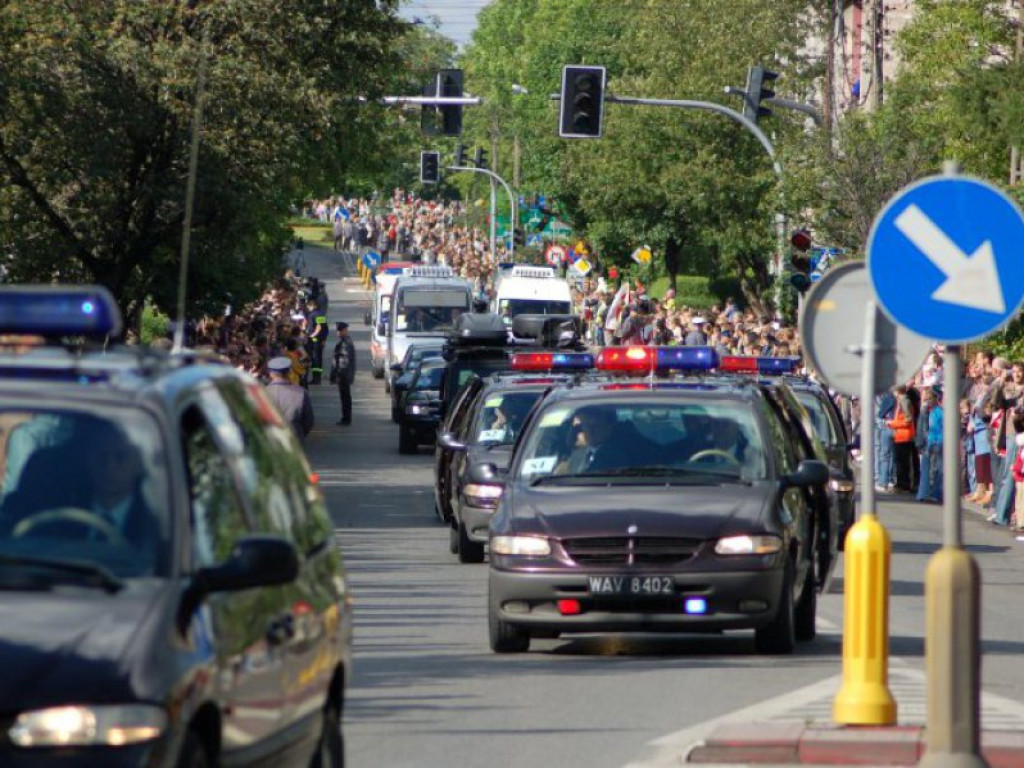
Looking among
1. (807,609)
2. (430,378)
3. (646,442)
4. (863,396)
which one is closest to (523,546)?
(646,442)

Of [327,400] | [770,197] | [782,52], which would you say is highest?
[782,52]

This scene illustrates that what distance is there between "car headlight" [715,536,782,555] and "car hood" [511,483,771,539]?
0.15ft

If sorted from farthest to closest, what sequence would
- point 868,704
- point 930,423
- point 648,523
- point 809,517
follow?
point 930,423 → point 809,517 → point 648,523 → point 868,704

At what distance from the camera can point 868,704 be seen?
10.8 meters

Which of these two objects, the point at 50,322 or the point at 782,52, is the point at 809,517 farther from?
the point at 782,52

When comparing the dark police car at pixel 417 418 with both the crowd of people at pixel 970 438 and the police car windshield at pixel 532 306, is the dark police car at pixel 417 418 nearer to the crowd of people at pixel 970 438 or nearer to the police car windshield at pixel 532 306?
the crowd of people at pixel 970 438

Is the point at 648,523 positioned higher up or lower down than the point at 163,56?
lower down

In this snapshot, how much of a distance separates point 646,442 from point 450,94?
31441 millimetres

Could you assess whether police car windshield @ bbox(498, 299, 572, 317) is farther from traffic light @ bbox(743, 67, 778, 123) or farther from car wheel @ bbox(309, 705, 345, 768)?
car wheel @ bbox(309, 705, 345, 768)

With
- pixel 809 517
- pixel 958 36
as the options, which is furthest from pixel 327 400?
pixel 809 517

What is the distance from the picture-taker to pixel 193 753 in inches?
243

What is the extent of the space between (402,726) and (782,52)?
174ft

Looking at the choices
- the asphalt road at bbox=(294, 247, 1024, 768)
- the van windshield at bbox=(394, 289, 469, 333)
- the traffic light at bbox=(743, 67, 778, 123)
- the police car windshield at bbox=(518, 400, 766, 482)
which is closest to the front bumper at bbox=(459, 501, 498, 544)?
the asphalt road at bbox=(294, 247, 1024, 768)

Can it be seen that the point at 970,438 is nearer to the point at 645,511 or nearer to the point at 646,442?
the point at 646,442
